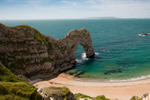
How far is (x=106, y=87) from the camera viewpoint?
36.4m

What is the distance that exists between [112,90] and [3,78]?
28051 mm

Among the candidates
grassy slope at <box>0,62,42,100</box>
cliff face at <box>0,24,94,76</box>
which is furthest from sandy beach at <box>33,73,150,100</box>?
grassy slope at <box>0,62,42,100</box>

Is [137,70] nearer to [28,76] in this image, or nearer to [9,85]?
[28,76]

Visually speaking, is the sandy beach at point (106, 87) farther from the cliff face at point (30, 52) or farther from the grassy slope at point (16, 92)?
the grassy slope at point (16, 92)

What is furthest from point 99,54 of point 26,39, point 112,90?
point 26,39

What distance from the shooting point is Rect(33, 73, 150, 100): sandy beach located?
3266cm

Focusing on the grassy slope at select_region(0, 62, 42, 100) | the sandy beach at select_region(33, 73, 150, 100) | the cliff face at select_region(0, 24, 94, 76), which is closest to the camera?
the grassy slope at select_region(0, 62, 42, 100)

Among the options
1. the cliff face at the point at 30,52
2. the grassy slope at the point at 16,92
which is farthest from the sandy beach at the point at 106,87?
the grassy slope at the point at 16,92

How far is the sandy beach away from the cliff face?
231 inches

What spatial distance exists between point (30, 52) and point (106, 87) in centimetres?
2742

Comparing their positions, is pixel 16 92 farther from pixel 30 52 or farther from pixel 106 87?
pixel 106 87

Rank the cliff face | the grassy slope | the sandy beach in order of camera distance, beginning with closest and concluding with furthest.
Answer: the grassy slope
the sandy beach
the cliff face

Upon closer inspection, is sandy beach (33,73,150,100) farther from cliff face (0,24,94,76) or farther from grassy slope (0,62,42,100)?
grassy slope (0,62,42,100)

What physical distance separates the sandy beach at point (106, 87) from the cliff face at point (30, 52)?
5.87 metres
